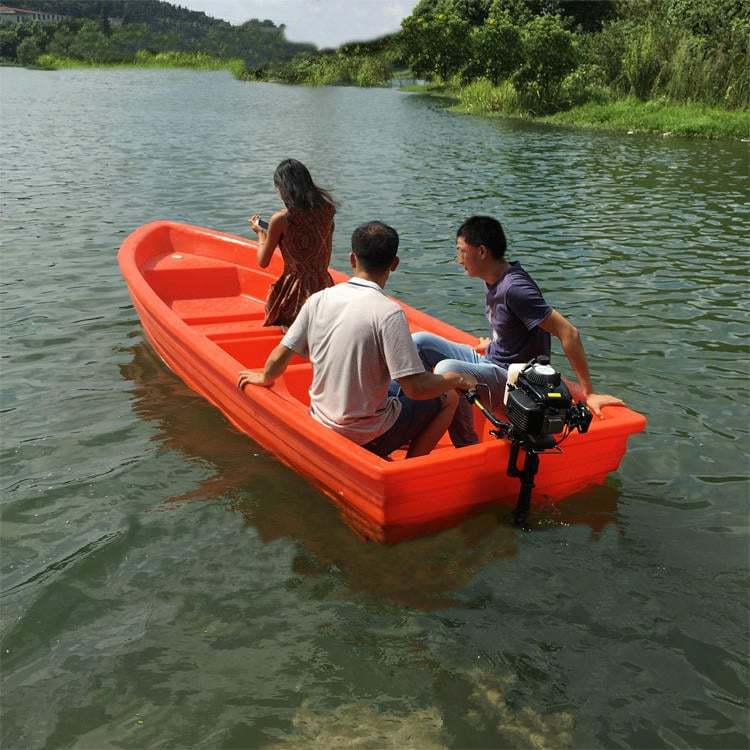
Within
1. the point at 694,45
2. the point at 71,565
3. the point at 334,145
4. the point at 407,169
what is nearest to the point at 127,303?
the point at 71,565

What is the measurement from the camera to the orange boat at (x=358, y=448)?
149 inches

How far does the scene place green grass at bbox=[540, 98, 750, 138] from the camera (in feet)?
68.5

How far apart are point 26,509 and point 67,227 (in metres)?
7.51

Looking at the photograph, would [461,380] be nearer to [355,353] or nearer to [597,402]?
[355,353]

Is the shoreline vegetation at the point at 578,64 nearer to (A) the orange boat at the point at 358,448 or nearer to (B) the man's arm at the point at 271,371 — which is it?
(A) the orange boat at the point at 358,448

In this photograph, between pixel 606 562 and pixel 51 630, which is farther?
pixel 606 562

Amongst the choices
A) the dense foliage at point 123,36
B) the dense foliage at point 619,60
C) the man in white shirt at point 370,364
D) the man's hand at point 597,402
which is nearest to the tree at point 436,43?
the dense foliage at point 619,60

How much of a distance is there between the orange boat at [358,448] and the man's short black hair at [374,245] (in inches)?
34.7

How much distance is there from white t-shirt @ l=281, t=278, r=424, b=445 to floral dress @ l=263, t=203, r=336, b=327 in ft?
5.89

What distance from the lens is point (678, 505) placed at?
450 cm

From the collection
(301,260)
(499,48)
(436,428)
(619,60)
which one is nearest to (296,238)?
(301,260)

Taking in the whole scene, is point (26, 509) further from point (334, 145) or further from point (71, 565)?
point (334, 145)

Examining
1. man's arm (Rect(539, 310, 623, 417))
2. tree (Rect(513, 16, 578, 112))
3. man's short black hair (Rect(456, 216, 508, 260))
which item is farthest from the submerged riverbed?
tree (Rect(513, 16, 578, 112))

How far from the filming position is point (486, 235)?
3973 mm
